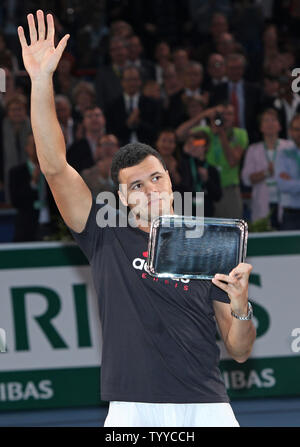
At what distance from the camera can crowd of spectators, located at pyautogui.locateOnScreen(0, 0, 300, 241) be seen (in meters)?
10.1

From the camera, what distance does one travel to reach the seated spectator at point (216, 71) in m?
12.4

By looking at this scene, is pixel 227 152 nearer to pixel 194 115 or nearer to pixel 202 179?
pixel 202 179

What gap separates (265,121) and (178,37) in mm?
5479

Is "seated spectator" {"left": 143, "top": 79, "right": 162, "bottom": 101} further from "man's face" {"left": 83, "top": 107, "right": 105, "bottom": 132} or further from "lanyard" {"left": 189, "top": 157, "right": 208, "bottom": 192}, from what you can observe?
"lanyard" {"left": 189, "top": 157, "right": 208, "bottom": 192}

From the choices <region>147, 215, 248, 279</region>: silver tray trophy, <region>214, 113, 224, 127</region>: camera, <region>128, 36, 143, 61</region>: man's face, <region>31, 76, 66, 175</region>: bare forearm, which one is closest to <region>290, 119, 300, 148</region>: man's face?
<region>214, 113, 224, 127</region>: camera

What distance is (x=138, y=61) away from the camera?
12.8 metres

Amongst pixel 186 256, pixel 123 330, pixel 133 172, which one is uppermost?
pixel 133 172

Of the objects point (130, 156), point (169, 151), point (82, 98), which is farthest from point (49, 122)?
point (82, 98)

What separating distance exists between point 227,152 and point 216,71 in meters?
2.16

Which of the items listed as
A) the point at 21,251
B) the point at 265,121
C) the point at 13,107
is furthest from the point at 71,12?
the point at 21,251

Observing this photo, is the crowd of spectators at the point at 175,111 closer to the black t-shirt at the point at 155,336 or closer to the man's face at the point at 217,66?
the man's face at the point at 217,66
